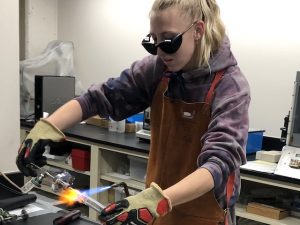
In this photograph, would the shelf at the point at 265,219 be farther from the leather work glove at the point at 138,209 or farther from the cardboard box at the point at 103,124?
the leather work glove at the point at 138,209

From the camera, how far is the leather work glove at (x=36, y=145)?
109 centimetres

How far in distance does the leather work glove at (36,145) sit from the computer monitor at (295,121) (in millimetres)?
1332

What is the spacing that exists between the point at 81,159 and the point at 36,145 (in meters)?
1.55

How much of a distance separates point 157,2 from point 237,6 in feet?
5.23

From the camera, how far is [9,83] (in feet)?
4.81

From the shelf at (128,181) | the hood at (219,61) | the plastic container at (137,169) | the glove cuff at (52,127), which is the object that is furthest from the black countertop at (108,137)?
the glove cuff at (52,127)

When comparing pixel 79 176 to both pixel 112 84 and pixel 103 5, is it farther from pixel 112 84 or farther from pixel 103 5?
pixel 112 84

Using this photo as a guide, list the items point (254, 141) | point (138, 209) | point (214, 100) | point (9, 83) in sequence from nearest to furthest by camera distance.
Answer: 1. point (138, 209)
2. point (214, 100)
3. point (9, 83)
4. point (254, 141)

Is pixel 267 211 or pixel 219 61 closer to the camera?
pixel 219 61

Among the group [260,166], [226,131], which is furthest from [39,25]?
[226,131]

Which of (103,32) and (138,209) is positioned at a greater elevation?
(103,32)

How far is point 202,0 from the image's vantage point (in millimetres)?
1048

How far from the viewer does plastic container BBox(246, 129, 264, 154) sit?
2273 mm

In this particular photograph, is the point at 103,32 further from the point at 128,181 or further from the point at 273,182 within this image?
the point at 273,182
